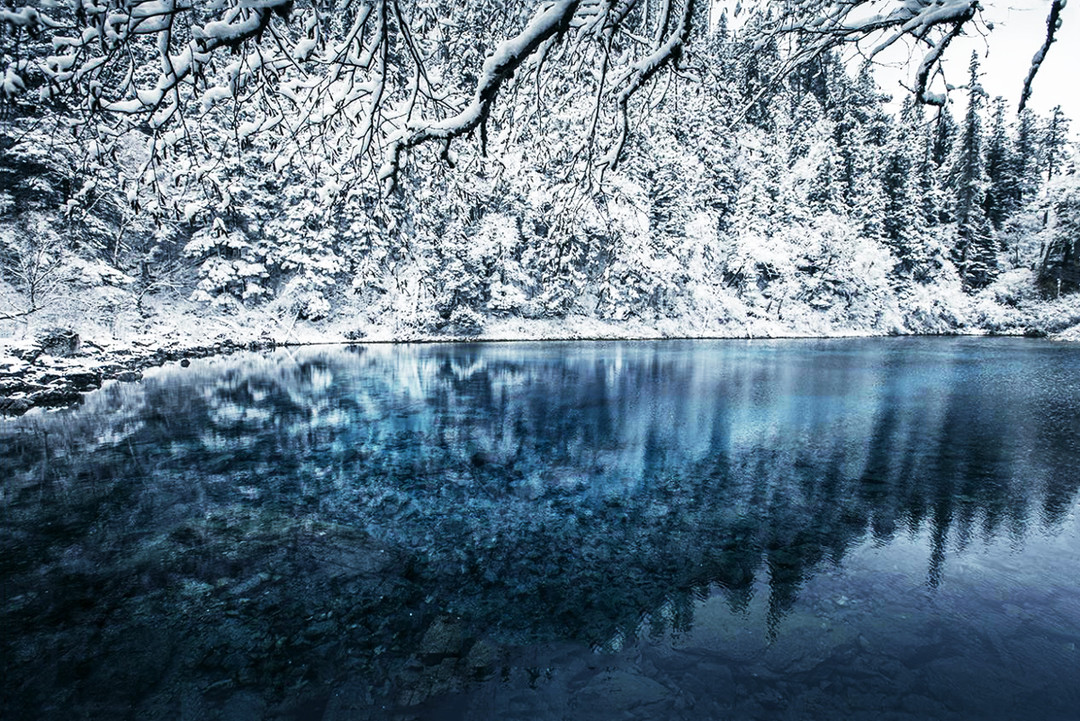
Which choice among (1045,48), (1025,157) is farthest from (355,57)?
(1025,157)

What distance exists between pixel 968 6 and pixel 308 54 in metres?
4.34

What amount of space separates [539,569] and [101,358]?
75.2 ft

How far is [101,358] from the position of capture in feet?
64.2

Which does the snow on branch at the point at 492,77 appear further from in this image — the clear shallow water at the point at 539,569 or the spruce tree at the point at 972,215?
the spruce tree at the point at 972,215

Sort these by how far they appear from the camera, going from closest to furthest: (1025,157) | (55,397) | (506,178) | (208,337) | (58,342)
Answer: (506,178), (55,397), (58,342), (208,337), (1025,157)

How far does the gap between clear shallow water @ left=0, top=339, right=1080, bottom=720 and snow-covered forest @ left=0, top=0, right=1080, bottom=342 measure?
10.1 ft

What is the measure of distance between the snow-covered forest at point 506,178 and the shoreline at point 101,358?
1.24 meters

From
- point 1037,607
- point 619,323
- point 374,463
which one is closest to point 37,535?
point 374,463

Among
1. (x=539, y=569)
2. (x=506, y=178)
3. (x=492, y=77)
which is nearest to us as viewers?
(x=492, y=77)

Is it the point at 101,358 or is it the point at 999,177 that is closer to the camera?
the point at 101,358

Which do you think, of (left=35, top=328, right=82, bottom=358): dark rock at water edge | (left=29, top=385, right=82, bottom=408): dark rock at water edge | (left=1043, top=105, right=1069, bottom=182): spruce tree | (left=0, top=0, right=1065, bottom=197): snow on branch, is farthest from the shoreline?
(left=1043, top=105, right=1069, bottom=182): spruce tree

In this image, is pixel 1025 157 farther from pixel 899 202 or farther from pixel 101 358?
pixel 101 358

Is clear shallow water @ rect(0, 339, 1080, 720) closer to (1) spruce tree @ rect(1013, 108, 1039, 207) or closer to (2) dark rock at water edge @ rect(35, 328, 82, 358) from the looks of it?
(2) dark rock at water edge @ rect(35, 328, 82, 358)

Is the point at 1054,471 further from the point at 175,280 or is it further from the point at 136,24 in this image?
the point at 175,280
